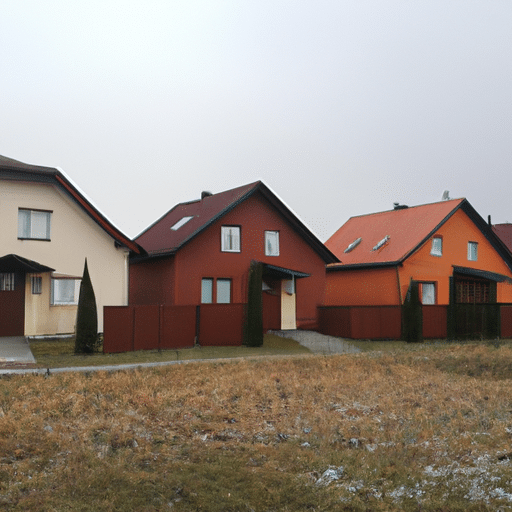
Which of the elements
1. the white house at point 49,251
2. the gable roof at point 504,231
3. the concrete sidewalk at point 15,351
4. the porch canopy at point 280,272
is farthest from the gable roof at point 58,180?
the gable roof at point 504,231

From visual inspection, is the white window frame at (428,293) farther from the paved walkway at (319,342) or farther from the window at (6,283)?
the window at (6,283)

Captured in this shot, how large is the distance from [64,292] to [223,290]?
757cm

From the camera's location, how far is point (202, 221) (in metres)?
31.0

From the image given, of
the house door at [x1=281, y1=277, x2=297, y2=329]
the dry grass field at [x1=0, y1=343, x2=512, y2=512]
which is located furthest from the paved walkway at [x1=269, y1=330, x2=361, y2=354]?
the dry grass field at [x1=0, y1=343, x2=512, y2=512]

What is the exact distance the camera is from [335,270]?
38.8 meters

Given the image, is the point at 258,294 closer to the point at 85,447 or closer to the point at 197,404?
the point at 197,404

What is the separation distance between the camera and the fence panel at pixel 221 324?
2580cm

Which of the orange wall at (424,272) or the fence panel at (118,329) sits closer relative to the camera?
the fence panel at (118,329)

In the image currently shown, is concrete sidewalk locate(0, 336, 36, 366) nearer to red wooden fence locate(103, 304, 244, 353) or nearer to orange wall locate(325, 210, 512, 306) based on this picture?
red wooden fence locate(103, 304, 244, 353)

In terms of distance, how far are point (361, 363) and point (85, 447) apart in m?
11.9

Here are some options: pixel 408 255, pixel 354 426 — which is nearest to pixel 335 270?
pixel 408 255

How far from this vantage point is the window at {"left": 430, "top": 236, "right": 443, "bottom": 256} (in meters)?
37.4

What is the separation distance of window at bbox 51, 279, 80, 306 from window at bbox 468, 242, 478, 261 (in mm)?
23074

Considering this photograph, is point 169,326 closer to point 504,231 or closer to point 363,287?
point 363,287
